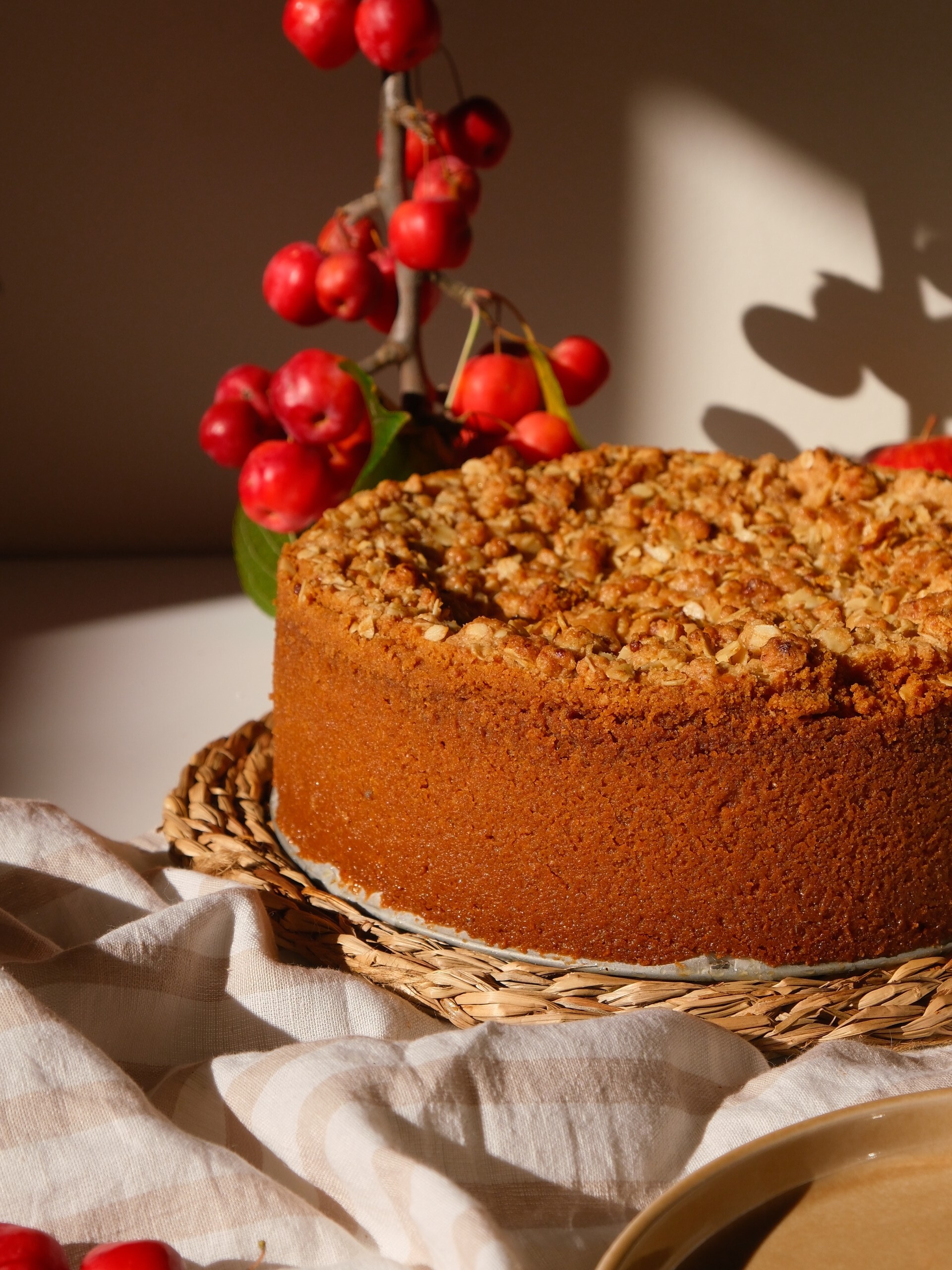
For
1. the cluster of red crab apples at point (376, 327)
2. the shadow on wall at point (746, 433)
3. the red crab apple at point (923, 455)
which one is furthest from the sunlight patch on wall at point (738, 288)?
the cluster of red crab apples at point (376, 327)

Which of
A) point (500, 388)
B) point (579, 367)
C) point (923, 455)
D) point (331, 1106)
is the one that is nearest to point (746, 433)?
point (923, 455)

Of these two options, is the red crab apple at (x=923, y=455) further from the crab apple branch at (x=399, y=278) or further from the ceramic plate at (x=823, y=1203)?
the ceramic plate at (x=823, y=1203)

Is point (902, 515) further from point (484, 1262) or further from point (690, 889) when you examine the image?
point (484, 1262)

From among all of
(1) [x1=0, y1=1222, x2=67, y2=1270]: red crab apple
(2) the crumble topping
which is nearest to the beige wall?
(2) the crumble topping

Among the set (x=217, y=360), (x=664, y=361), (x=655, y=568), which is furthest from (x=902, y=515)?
(x=217, y=360)

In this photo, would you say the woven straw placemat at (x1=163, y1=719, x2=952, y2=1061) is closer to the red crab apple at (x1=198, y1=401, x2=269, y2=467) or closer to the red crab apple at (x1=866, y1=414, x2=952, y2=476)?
the red crab apple at (x1=198, y1=401, x2=269, y2=467)

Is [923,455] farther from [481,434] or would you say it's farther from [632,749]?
[632,749]

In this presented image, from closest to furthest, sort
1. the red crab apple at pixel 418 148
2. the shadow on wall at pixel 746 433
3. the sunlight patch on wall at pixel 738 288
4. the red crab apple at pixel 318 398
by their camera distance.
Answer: the red crab apple at pixel 318 398
the red crab apple at pixel 418 148
the sunlight patch on wall at pixel 738 288
the shadow on wall at pixel 746 433
